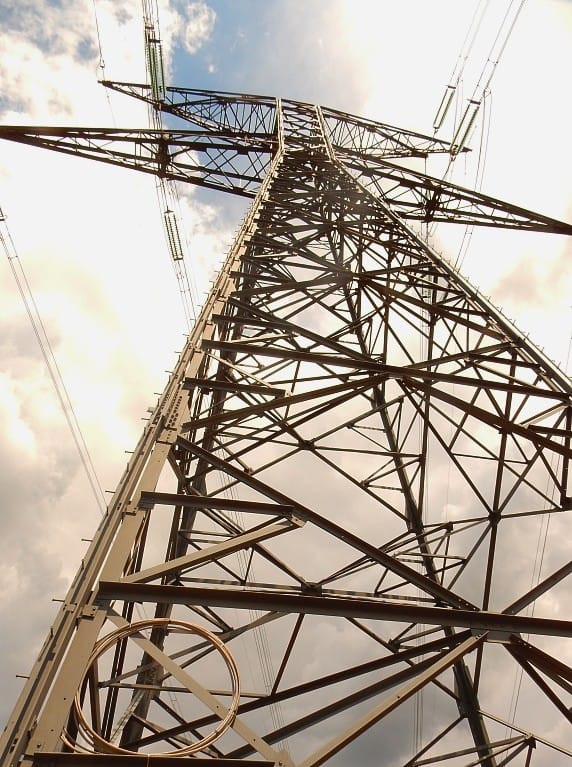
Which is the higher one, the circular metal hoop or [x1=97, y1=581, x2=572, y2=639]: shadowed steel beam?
[x1=97, y1=581, x2=572, y2=639]: shadowed steel beam

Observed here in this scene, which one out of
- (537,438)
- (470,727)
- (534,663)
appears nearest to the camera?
(534,663)

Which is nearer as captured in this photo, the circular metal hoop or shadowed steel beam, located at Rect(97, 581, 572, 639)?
the circular metal hoop

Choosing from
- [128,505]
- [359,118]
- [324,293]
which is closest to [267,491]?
[128,505]

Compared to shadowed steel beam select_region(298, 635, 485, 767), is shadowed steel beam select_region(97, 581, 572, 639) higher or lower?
higher

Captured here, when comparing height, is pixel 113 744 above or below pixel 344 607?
below

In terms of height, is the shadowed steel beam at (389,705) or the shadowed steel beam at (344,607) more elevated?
the shadowed steel beam at (344,607)

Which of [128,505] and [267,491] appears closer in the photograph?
[128,505]

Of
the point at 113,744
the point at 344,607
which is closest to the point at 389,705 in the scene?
the point at 344,607

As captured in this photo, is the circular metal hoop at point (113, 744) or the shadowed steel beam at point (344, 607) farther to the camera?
the shadowed steel beam at point (344, 607)

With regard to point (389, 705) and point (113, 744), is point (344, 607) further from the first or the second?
point (113, 744)

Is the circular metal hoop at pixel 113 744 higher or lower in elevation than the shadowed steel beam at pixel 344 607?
lower

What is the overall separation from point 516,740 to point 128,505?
548 centimetres

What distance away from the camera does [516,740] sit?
680cm

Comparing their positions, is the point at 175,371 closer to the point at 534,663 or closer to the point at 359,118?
the point at 534,663
